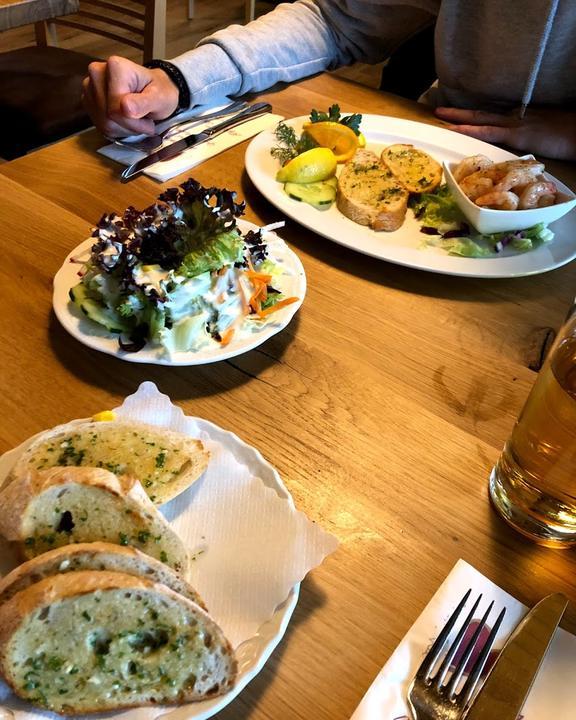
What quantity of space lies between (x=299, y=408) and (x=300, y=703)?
1.41ft

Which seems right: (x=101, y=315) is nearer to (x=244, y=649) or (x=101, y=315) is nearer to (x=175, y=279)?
(x=175, y=279)

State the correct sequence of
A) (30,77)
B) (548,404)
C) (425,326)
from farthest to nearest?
1. (30,77)
2. (425,326)
3. (548,404)

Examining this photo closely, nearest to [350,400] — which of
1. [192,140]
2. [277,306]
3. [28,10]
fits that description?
[277,306]

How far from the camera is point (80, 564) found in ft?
1.93

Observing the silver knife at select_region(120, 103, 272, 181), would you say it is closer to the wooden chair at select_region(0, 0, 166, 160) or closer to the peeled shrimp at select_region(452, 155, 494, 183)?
the peeled shrimp at select_region(452, 155, 494, 183)

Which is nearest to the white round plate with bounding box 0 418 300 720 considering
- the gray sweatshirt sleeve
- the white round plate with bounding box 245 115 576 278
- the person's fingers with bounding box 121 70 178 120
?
the white round plate with bounding box 245 115 576 278

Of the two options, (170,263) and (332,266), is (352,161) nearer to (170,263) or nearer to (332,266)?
(332,266)

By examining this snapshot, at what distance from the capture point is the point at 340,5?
2043 millimetres

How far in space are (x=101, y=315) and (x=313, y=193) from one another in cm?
64

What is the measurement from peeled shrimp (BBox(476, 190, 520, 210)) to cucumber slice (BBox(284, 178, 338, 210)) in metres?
0.34

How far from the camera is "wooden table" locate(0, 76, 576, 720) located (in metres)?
0.72

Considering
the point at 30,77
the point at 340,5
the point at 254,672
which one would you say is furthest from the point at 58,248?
the point at 30,77

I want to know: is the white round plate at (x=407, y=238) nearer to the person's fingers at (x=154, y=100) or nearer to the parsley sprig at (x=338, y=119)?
the parsley sprig at (x=338, y=119)

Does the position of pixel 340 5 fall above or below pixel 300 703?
above
